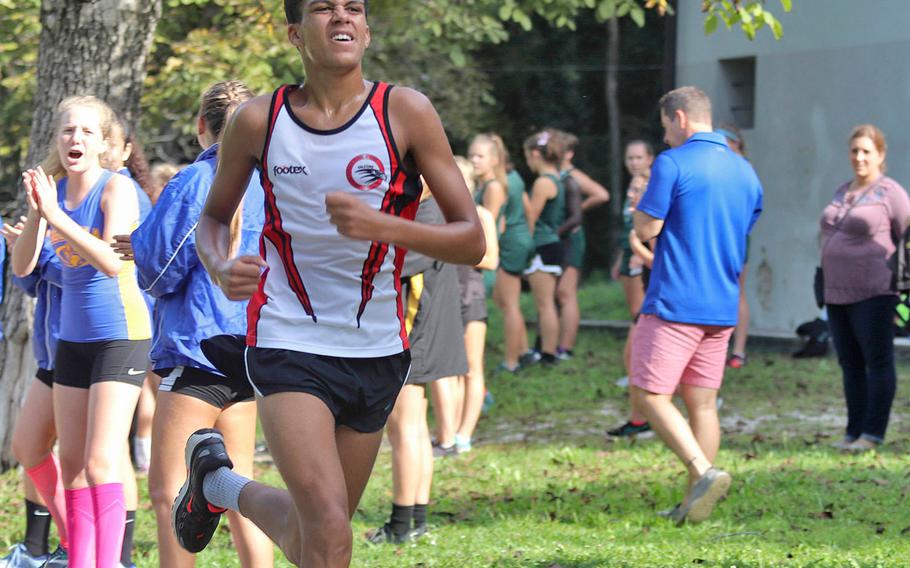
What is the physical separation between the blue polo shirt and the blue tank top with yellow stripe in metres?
2.66

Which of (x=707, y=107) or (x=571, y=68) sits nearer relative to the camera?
(x=707, y=107)

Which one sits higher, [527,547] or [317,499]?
[317,499]

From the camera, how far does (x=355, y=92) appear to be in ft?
12.8

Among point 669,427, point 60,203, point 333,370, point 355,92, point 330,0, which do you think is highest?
point 330,0

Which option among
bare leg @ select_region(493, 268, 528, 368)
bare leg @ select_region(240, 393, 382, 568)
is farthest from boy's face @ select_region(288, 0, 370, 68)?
bare leg @ select_region(493, 268, 528, 368)

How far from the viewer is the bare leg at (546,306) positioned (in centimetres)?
1326

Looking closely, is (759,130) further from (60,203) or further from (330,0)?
(330,0)

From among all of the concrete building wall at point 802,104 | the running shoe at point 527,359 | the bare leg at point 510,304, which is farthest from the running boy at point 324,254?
the concrete building wall at point 802,104

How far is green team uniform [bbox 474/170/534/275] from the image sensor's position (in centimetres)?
1241

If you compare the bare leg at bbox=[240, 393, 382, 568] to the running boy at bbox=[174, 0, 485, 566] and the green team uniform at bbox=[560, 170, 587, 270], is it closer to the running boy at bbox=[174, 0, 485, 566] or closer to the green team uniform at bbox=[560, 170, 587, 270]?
the running boy at bbox=[174, 0, 485, 566]

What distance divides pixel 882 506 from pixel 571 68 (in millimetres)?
14497

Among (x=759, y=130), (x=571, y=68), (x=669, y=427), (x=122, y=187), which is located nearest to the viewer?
(x=122, y=187)

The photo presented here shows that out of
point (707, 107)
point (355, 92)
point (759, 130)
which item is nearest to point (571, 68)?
point (759, 130)

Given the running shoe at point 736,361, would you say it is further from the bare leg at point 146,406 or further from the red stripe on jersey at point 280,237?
the red stripe on jersey at point 280,237
